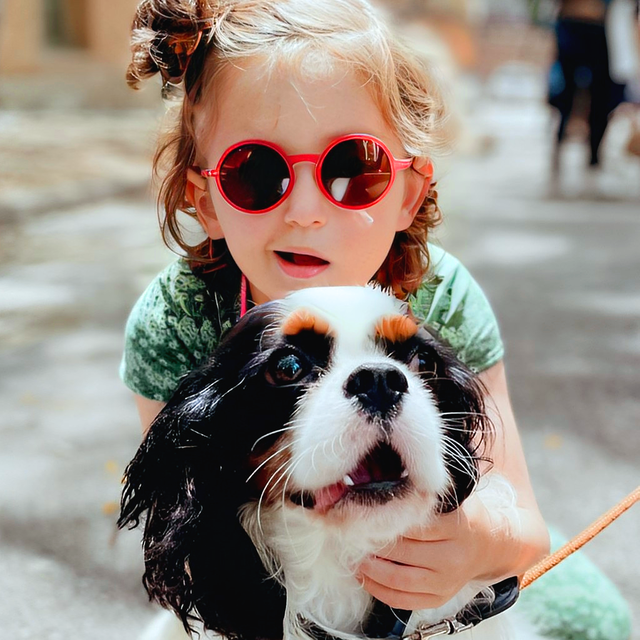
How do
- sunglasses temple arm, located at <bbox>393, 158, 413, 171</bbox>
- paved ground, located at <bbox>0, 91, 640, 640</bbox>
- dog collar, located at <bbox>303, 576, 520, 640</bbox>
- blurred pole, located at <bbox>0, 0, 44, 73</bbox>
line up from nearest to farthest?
dog collar, located at <bbox>303, 576, 520, 640</bbox>, sunglasses temple arm, located at <bbox>393, 158, 413, 171</bbox>, paved ground, located at <bbox>0, 91, 640, 640</bbox>, blurred pole, located at <bbox>0, 0, 44, 73</bbox>

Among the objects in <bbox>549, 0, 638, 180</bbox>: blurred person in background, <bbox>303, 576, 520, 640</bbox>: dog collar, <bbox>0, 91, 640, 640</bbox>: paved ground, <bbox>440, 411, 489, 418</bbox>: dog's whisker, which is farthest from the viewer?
<bbox>549, 0, 638, 180</bbox>: blurred person in background

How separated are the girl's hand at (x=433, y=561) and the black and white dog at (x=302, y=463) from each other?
0.09ft

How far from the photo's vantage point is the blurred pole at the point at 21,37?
10.2m

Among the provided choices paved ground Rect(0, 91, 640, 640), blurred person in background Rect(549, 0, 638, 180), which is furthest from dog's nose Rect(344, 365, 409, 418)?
blurred person in background Rect(549, 0, 638, 180)

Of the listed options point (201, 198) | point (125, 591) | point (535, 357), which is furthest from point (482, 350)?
point (535, 357)

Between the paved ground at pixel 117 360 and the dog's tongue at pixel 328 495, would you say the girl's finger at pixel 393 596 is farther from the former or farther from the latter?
the paved ground at pixel 117 360

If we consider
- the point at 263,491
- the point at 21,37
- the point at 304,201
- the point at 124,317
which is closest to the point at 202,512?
the point at 263,491

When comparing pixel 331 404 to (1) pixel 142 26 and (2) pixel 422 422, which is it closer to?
(2) pixel 422 422

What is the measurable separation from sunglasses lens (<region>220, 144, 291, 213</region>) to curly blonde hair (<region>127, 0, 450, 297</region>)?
0.42 ft

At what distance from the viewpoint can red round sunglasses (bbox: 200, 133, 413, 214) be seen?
3.85 ft

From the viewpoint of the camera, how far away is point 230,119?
48.6 inches

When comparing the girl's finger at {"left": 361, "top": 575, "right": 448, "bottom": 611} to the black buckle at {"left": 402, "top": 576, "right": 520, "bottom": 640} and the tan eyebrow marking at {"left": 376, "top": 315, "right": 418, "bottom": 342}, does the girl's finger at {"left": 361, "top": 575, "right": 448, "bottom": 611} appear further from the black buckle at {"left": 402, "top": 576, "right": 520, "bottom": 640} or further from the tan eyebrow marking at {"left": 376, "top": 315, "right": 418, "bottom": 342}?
the tan eyebrow marking at {"left": 376, "top": 315, "right": 418, "bottom": 342}

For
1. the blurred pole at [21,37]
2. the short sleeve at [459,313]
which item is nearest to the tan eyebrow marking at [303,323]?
the short sleeve at [459,313]

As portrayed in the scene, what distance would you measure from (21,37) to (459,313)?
10.3 meters
